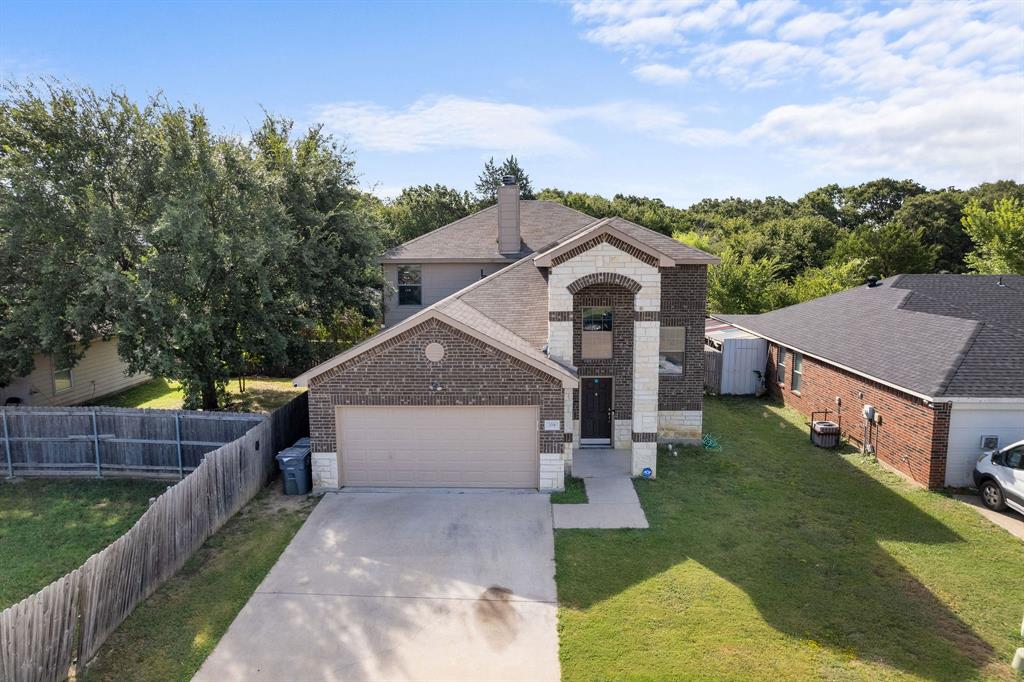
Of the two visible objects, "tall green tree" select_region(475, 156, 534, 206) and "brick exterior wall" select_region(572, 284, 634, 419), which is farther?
"tall green tree" select_region(475, 156, 534, 206)

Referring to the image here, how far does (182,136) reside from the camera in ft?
52.1

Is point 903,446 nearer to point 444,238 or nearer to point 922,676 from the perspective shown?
point 922,676

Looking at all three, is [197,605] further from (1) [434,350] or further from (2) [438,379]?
(1) [434,350]

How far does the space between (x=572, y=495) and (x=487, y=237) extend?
13342 millimetres

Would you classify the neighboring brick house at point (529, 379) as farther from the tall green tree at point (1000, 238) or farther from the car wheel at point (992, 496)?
the tall green tree at point (1000, 238)

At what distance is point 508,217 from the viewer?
22938mm

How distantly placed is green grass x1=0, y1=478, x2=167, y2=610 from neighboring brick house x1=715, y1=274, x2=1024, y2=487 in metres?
18.3

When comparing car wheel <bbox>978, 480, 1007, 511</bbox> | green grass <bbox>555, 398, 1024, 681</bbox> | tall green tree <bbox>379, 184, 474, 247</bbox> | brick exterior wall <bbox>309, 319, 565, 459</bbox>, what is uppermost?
tall green tree <bbox>379, 184, 474, 247</bbox>

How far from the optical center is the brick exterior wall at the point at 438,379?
44.9 ft

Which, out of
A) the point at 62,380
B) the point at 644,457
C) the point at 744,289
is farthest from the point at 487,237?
the point at 744,289

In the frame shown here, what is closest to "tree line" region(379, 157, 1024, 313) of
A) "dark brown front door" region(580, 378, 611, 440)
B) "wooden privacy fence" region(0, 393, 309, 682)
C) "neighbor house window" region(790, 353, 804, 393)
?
"neighbor house window" region(790, 353, 804, 393)

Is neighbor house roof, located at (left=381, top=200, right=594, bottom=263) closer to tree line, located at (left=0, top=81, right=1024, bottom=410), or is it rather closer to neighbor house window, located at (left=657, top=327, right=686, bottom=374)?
tree line, located at (left=0, top=81, right=1024, bottom=410)

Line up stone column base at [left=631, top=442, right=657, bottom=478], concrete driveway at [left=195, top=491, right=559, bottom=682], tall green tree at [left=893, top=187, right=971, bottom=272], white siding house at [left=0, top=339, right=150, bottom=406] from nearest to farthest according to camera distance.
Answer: concrete driveway at [left=195, top=491, right=559, bottom=682] < stone column base at [left=631, top=442, right=657, bottom=478] < white siding house at [left=0, top=339, right=150, bottom=406] < tall green tree at [left=893, top=187, right=971, bottom=272]

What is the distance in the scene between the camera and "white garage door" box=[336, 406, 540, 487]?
1409cm
